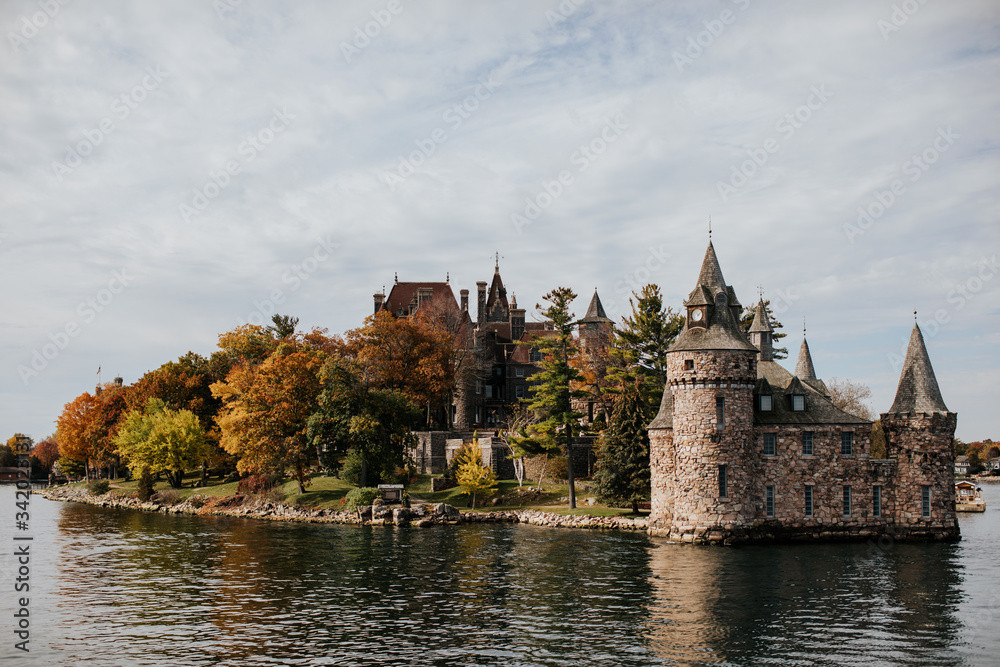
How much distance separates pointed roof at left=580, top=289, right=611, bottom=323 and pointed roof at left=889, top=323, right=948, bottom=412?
130 feet

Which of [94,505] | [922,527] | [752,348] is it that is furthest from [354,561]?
[94,505]

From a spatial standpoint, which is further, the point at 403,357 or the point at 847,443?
the point at 403,357

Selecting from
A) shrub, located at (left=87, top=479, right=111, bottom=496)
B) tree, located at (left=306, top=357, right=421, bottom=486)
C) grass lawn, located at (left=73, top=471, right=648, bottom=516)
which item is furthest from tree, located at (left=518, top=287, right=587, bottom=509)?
shrub, located at (left=87, top=479, right=111, bottom=496)

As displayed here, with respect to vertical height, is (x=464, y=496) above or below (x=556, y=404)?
below

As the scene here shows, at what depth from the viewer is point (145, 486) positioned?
86875 millimetres

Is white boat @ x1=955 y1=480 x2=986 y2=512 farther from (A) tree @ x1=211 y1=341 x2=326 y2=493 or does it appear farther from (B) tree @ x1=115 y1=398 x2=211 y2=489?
(B) tree @ x1=115 y1=398 x2=211 y2=489

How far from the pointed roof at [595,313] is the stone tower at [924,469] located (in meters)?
41.5

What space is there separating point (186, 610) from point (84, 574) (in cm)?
1153

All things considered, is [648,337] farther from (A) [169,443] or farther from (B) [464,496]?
(A) [169,443]

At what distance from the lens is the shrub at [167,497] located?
8112 cm

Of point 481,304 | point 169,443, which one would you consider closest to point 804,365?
point 481,304

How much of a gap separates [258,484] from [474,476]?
75.4ft

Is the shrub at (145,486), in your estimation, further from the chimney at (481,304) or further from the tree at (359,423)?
the chimney at (481,304)

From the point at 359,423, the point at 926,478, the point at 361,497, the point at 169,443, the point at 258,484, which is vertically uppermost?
the point at 359,423
